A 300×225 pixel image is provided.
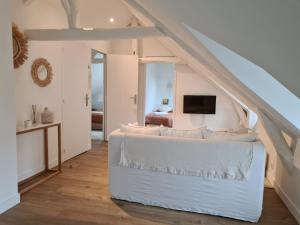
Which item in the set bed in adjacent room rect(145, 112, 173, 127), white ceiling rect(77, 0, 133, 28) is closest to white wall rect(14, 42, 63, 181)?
white ceiling rect(77, 0, 133, 28)

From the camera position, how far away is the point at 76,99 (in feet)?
15.1

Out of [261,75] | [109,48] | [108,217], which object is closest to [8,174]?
[108,217]

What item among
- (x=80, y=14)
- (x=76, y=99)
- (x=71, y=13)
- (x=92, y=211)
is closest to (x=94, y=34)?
(x=71, y=13)

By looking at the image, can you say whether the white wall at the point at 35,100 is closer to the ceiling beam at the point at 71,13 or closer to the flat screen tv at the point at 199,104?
the ceiling beam at the point at 71,13

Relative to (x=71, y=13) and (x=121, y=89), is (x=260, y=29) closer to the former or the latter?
(x=71, y=13)

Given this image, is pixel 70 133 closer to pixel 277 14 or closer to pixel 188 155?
pixel 188 155

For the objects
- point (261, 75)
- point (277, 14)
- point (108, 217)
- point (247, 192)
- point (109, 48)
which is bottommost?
point (108, 217)

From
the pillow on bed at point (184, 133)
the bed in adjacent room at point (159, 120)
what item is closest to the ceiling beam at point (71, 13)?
the pillow on bed at point (184, 133)

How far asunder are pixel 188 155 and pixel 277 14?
2015mm

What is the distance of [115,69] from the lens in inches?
228

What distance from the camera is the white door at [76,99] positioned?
429cm

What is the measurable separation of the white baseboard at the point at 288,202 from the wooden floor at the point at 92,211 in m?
0.05

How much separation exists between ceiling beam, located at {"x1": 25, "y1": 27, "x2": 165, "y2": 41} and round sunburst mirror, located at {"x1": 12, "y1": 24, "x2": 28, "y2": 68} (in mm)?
125

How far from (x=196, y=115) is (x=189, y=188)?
11.7 feet
